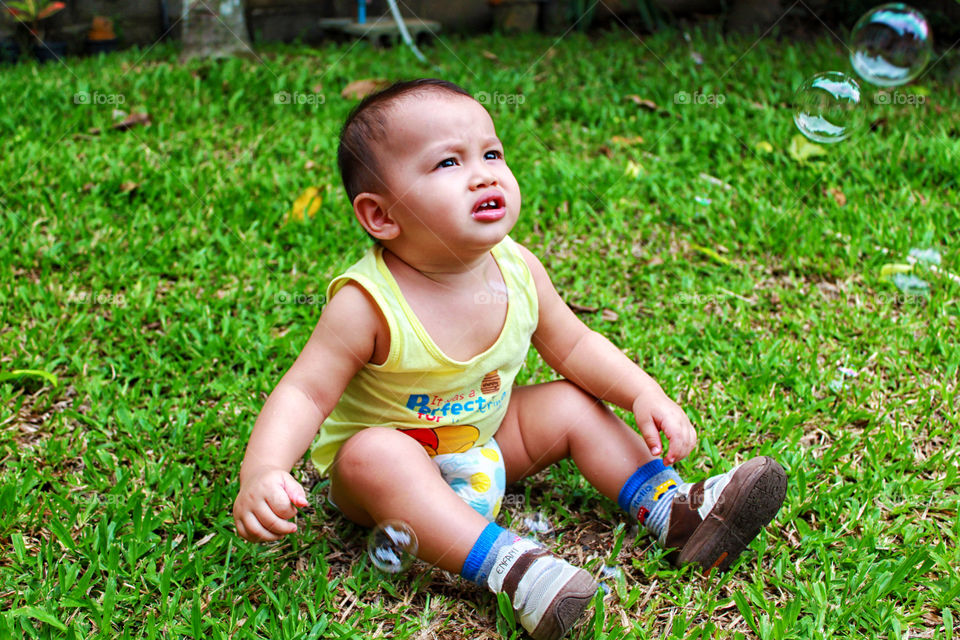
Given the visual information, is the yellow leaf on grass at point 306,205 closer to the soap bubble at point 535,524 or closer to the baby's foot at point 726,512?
the soap bubble at point 535,524

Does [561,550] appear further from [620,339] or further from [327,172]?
[327,172]

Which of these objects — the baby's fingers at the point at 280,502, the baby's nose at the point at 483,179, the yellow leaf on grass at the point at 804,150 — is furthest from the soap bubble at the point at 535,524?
the yellow leaf on grass at the point at 804,150

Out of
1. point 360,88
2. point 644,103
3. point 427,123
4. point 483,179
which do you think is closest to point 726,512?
point 483,179

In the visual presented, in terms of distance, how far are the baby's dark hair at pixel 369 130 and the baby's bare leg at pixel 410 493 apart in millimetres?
488

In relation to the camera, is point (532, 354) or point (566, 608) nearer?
point (566, 608)

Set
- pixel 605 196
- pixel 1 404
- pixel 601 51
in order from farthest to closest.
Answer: pixel 601 51 < pixel 605 196 < pixel 1 404

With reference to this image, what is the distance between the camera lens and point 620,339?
8.75 feet

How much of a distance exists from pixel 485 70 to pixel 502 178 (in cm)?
346

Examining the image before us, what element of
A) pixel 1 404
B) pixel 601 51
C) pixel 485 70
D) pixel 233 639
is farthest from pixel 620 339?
pixel 601 51

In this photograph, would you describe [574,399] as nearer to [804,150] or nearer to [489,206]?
[489,206]

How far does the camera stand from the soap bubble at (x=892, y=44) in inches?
130

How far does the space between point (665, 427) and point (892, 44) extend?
7.54 ft

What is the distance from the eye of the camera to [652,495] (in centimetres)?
185

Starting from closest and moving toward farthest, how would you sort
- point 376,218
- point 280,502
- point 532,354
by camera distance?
point 280,502 < point 376,218 < point 532,354
